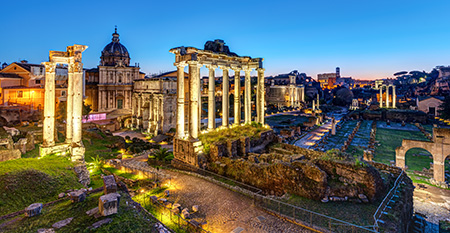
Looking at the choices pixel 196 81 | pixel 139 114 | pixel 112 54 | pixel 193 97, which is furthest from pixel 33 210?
pixel 112 54

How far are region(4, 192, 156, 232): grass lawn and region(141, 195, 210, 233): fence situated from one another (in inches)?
82.6

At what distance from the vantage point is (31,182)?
10148 mm

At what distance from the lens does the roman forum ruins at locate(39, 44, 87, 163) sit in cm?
1430

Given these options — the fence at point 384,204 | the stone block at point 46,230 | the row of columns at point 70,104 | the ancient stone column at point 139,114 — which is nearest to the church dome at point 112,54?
the ancient stone column at point 139,114

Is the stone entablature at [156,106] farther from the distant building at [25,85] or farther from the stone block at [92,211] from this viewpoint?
the stone block at [92,211]

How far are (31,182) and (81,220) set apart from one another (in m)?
5.20

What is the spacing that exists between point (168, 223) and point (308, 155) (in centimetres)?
1118

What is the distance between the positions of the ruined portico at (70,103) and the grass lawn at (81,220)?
23.2ft

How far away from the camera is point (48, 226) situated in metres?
6.81

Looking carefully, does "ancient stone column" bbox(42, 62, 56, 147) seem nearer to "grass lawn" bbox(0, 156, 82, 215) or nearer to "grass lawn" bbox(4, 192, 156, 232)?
"grass lawn" bbox(0, 156, 82, 215)

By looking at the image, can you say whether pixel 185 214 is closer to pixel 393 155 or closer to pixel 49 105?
pixel 49 105

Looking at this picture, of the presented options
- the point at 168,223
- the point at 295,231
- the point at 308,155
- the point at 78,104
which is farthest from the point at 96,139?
the point at 295,231

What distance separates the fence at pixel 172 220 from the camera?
29.8 ft

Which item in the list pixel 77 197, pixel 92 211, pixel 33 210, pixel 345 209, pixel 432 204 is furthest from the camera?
pixel 432 204
